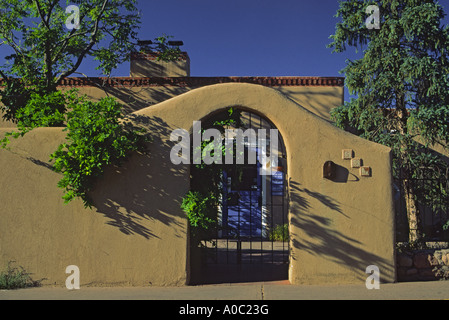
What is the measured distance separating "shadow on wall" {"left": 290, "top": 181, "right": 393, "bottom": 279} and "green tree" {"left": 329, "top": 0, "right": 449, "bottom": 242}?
2.95 metres

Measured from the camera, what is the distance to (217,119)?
23.1ft

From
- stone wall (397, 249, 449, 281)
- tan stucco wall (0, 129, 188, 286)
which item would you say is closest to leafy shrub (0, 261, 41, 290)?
tan stucco wall (0, 129, 188, 286)

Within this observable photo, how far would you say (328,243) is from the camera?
6633 mm

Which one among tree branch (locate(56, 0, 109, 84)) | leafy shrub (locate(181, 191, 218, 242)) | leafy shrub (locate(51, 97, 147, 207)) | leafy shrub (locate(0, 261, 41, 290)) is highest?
tree branch (locate(56, 0, 109, 84))

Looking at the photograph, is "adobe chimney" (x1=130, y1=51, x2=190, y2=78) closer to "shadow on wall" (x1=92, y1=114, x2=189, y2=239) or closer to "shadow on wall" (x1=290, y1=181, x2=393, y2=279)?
→ "shadow on wall" (x1=92, y1=114, x2=189, y2=239)

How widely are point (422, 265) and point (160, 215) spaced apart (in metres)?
4.47

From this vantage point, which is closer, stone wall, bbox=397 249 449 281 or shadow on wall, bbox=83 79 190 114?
stone wall, bbox=397 249 449 281

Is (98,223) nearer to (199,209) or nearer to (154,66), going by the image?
(199,209)

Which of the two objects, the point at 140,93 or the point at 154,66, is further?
the point at 154,66

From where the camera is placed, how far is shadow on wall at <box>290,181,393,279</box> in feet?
21.7

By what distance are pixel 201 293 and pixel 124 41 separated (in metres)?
9.00

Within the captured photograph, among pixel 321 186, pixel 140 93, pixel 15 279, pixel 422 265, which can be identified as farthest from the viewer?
pixel 140 93

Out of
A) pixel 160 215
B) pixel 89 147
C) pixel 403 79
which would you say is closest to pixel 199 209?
pixel 160 215

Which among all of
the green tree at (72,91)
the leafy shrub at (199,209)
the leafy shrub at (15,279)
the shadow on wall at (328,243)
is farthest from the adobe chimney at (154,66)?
the leafy shrub at (15,279)
